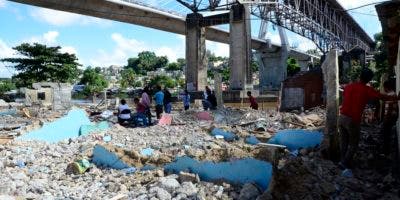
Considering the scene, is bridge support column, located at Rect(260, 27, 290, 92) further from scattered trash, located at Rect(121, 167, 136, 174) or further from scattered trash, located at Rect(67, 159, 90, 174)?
scattered trash, located at Rect(121, 167, 136, 174)

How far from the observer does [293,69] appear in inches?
2997

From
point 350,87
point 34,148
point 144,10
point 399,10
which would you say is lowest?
point 34,148

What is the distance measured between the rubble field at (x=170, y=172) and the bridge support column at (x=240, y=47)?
21688mm

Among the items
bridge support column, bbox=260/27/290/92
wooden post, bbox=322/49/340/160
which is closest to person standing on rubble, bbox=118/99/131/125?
wooden post, bbox=322/49/340/160

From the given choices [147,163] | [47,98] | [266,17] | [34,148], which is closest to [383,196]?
[147,163]

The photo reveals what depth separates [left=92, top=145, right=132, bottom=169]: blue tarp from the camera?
868 cm

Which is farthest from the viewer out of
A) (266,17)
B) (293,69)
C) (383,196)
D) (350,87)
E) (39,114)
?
(293,69)

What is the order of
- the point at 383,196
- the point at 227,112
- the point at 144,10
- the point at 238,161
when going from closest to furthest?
the point at 383,196, the point at 238,161, the point at 227,112, the point at 144,10

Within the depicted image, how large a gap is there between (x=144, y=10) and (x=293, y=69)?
4456 centimetres

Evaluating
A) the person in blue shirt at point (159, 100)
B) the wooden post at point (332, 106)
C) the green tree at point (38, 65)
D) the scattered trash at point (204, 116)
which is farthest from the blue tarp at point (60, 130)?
the green tree at point (38, 65)

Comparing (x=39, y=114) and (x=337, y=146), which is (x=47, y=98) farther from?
(x=337, y=146)

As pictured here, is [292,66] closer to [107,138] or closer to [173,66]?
[173,66]

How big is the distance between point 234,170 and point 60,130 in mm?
8468

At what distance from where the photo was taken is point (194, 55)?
36.9 metres
